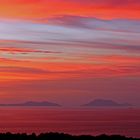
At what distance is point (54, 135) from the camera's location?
84.0 feet

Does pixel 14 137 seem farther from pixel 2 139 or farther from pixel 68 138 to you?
pixel 68 138

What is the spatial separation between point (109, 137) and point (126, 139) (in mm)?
883

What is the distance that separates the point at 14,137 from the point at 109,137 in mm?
4834

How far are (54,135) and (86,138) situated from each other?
1.64 meters

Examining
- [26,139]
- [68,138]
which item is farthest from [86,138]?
[26,139]

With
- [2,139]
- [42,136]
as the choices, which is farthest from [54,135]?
[2,139]

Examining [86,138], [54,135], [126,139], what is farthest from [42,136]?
[126,139]

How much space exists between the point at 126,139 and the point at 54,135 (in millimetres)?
3652

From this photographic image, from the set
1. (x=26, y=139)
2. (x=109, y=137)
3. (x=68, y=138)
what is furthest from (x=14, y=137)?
(x=109, y=137)

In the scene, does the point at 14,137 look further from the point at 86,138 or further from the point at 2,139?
the point at 86,138

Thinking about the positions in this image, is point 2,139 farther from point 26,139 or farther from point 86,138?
point 86,138

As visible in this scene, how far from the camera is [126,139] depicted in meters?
25.6

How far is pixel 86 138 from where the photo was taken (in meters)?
25.8

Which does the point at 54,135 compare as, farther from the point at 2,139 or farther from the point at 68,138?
the point at 2,139
